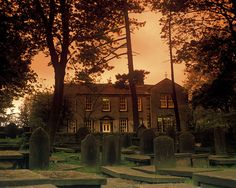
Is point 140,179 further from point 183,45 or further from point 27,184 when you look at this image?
point 183,45

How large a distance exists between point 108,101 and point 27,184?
49.9 metres

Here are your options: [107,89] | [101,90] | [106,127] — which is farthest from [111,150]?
[107,89]

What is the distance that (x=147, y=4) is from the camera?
25.9 metres

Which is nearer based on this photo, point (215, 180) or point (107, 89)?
point (215, 180)

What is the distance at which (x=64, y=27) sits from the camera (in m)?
19.6

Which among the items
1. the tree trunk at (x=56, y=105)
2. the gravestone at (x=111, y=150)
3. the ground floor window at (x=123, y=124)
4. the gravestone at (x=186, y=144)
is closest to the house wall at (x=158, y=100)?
the ground floor window at (x=123, y=124)

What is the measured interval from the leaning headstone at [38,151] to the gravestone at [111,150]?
2772 millimetres

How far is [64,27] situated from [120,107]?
36682mm

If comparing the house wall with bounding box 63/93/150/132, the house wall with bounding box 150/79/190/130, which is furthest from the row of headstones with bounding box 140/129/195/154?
the house wall with bounding box 150/79/190/130

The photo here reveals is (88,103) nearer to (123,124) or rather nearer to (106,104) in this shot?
(106,104)

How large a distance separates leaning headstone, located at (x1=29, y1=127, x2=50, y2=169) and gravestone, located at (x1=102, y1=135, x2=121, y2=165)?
9.09ft

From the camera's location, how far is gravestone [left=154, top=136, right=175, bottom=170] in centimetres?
1234

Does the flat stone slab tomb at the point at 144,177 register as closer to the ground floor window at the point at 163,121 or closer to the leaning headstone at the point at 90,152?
the leaning headstone at the point at 90,152

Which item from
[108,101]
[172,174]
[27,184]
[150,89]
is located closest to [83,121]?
[108,101]
